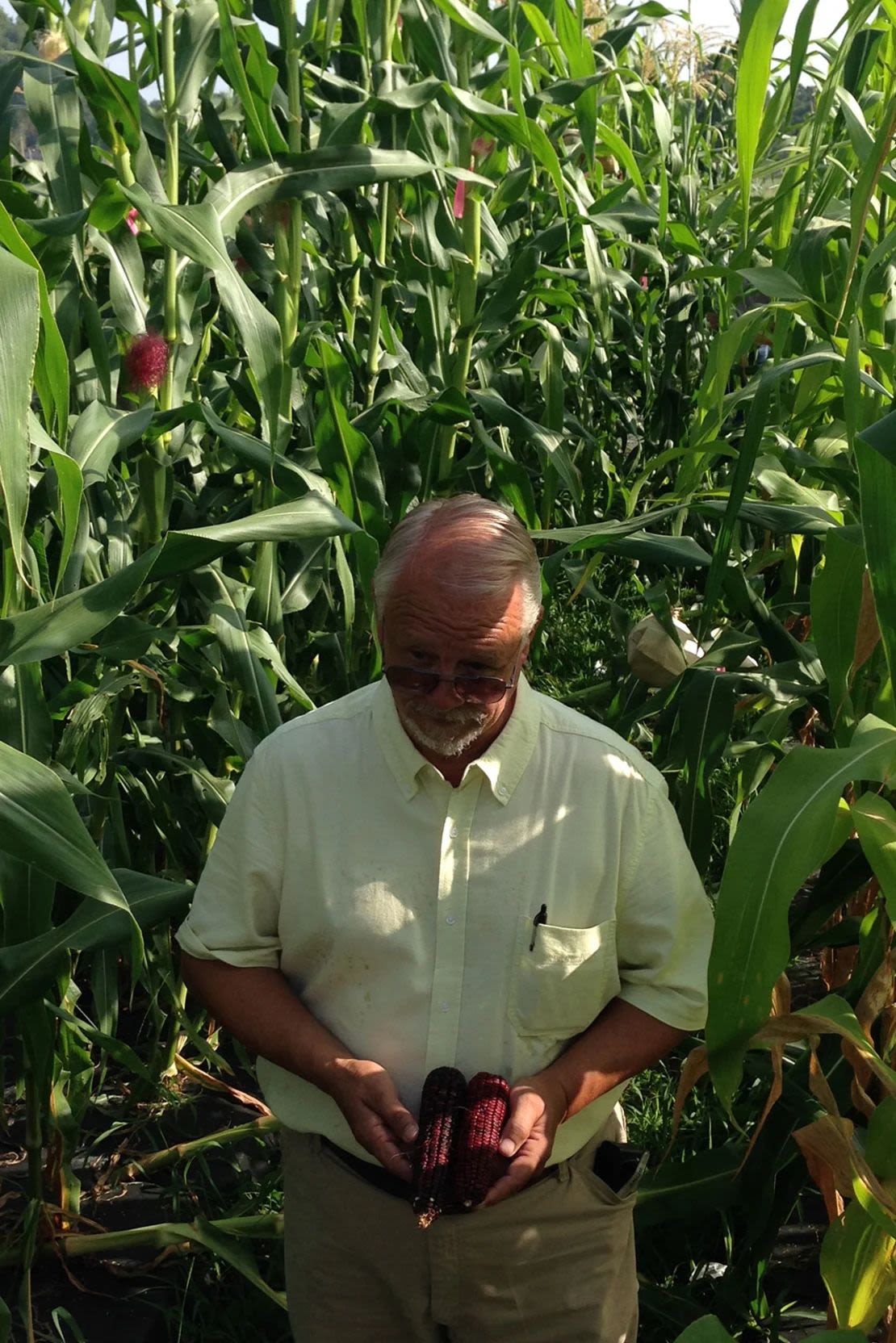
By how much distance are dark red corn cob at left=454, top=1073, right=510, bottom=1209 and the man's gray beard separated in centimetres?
40

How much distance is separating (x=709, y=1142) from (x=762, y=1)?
188 centimetres

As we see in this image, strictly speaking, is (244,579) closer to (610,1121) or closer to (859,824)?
(610,1121)

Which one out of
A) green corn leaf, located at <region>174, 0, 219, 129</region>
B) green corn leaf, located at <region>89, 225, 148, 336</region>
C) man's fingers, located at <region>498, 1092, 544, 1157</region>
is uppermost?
green corn leaf, located at <region>174, 0, 219, 129</region>

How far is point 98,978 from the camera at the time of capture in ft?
8.42

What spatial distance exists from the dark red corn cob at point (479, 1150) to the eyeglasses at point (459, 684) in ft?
1.49

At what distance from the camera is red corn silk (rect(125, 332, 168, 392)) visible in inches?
92.1

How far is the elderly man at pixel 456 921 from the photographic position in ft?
5.76

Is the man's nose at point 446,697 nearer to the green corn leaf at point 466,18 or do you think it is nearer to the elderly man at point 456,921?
the elderly man at point 456,921

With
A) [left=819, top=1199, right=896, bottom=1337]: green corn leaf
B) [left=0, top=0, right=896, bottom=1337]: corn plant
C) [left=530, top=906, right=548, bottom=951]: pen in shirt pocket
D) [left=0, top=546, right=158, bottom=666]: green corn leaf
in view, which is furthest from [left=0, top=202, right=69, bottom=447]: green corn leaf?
[left=819, top=1199, right=896, bottom=1337]: green corn leaf

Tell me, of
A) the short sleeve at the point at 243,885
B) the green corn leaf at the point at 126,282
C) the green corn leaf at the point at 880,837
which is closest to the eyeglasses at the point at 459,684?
the short sleeve at the point at 243,885

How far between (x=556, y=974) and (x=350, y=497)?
960 mm

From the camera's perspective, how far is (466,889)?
5.89 ft

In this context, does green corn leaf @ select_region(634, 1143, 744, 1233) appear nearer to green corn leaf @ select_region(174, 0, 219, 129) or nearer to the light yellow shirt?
the light yellow shirt

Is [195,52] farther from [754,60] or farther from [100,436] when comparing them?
[754,60]
